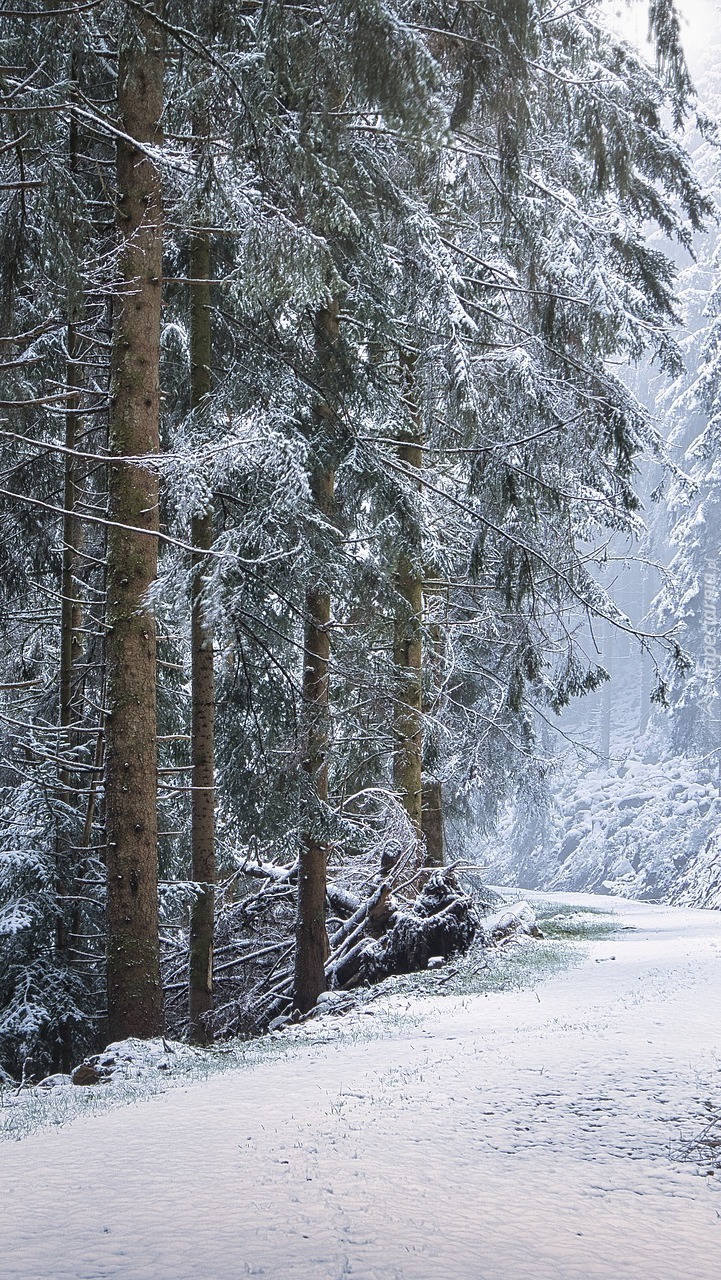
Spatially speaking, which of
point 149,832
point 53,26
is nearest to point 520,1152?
point 149,832

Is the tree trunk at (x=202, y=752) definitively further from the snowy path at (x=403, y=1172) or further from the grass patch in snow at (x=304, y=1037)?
the snowy path at (x=403, y=1172)

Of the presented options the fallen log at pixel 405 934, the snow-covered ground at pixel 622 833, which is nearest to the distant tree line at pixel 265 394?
the fallen log at pixel 405 934

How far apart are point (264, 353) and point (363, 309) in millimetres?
933

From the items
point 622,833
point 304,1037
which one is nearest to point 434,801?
point 304,1037

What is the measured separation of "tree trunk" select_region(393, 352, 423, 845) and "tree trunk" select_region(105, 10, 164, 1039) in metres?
3.29

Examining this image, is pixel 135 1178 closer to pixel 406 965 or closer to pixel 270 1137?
pixel 270 1137

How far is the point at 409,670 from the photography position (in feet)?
31.8

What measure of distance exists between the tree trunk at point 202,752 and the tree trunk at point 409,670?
1920 mm

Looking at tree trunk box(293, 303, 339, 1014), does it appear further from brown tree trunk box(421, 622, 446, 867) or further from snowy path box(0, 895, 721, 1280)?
brown tree trunk box(421, 622, 446, 867)

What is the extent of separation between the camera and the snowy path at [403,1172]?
104 inches

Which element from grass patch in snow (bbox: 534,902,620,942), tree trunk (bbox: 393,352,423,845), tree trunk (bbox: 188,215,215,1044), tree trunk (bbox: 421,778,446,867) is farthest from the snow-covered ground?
tree trunk (bbox: 188,215,215,1044)

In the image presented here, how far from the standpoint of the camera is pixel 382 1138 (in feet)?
12.4

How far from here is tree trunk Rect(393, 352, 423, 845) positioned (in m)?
10.1

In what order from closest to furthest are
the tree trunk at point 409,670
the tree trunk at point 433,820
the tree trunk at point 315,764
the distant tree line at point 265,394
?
the distant tree line at point 265,394 → the tree trunk at point 315,764 → the tree trunk at point 409,670 → the tree trunk at point 433,820
